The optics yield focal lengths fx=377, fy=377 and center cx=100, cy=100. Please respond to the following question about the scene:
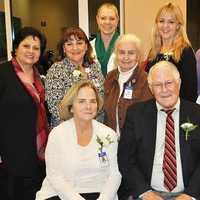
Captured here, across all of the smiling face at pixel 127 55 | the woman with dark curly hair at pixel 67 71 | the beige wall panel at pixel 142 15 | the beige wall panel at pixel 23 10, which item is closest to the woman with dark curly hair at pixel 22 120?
the woman with dark curly hair at pixel 67 71

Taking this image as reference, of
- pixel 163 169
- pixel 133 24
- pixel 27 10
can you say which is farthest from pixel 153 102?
pixel 27 10

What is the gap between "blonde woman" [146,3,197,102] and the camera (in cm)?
312

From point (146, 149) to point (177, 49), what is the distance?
1.01m

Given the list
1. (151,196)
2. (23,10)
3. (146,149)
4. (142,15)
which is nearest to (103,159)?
(146,149)

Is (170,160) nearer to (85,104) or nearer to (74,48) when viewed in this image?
(85,104)

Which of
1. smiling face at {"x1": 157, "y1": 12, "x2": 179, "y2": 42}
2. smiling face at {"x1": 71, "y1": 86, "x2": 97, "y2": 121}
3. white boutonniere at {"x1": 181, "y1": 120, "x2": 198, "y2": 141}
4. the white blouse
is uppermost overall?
smiling face at {"x1": 157, "y1": 12, "x2": 179, "y2": 42}

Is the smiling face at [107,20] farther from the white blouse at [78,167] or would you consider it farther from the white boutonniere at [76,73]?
the white blouse at [78,167]

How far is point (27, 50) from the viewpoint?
3111 mm

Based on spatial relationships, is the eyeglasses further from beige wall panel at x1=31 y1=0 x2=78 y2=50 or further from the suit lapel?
beige wall panel at x1=31 y1=0 x2=78 y2=50

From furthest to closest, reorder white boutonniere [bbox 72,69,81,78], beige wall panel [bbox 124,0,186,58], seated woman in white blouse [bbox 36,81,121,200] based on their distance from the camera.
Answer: beige wall panel [bbox 124,0,186,58] < white boutonniere [bbox 72,69,81,78] < seated woman in white blouse [bbox 36,81,121,200]

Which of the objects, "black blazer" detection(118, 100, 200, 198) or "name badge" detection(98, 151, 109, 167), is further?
"name badge" detection(98, 151, 109, 167)

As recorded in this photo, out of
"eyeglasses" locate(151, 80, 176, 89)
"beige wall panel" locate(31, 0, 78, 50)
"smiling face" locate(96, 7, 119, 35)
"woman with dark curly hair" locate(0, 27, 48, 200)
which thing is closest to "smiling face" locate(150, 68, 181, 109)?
"eyeglasses" locate(151, 80, 176, 89)

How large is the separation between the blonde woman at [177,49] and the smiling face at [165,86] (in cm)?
65

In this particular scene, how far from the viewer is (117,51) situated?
3.16 metres
